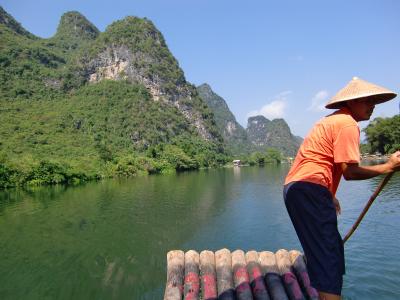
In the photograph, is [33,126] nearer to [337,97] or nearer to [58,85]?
[58,85]

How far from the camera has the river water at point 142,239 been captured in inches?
321

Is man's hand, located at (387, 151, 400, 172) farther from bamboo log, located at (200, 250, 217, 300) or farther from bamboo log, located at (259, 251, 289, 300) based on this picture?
bamboo log, located at (200, 250, 217, 300)

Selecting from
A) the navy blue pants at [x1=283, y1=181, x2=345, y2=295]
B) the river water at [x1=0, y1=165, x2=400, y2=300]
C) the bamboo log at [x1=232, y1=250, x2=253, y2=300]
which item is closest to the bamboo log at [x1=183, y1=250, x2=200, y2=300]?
the bamboo log at [x1=232, y1=250, x2=253, y2=300]

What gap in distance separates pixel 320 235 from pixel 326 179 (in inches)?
17.6

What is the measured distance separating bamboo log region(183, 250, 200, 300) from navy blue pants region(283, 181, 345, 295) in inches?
64.9

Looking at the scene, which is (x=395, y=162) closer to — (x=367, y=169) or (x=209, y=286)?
(x=367, y=169)

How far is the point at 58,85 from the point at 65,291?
90.4m

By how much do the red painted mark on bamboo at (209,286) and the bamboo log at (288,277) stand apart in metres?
0.88

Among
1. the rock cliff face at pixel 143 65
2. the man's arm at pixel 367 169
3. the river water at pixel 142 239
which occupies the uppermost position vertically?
the rock cliff face at pixel 143 65

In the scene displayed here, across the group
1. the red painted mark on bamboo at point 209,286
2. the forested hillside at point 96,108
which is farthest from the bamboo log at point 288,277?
the forested hillside at point 96,108

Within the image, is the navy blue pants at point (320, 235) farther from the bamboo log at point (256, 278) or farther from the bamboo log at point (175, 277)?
the bamboo log at point (175, 277)

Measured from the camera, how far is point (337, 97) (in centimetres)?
298

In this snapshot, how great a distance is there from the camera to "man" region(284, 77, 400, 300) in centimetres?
275

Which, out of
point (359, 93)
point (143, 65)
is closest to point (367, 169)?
point (359, 93)
